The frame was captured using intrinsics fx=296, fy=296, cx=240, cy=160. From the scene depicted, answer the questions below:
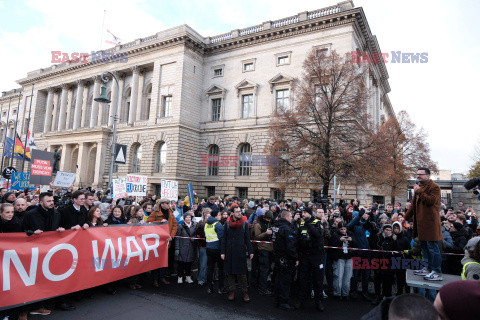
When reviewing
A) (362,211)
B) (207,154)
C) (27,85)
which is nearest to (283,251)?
(362,211)

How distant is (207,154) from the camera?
33.3 meters

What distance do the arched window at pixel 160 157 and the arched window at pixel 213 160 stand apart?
5.00m

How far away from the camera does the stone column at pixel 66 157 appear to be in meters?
38.6

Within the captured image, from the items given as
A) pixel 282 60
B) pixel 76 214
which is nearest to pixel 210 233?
pixel 76 214

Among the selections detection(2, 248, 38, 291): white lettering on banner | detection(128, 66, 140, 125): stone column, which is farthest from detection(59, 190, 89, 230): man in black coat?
detection(128, 66, 140, 125): stone column

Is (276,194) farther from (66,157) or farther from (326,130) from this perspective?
(66,157)

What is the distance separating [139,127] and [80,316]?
101ft

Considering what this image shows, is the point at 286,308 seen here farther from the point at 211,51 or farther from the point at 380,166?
the point at 211,51

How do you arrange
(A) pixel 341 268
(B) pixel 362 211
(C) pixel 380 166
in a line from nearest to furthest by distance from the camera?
(A) pixel 341 268 < (B) pixel 362 211 < (C) pixel 380 166

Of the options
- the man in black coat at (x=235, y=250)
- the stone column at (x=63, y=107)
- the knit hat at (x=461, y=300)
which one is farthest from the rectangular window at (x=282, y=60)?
the stone column at (x=63, y=107)

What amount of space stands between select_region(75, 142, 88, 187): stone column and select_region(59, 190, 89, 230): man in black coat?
1340 inches

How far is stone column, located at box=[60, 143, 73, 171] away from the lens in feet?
127

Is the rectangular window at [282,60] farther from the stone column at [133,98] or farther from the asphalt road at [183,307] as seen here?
the asphalt road at [183,307]

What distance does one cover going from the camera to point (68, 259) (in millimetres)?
5703
